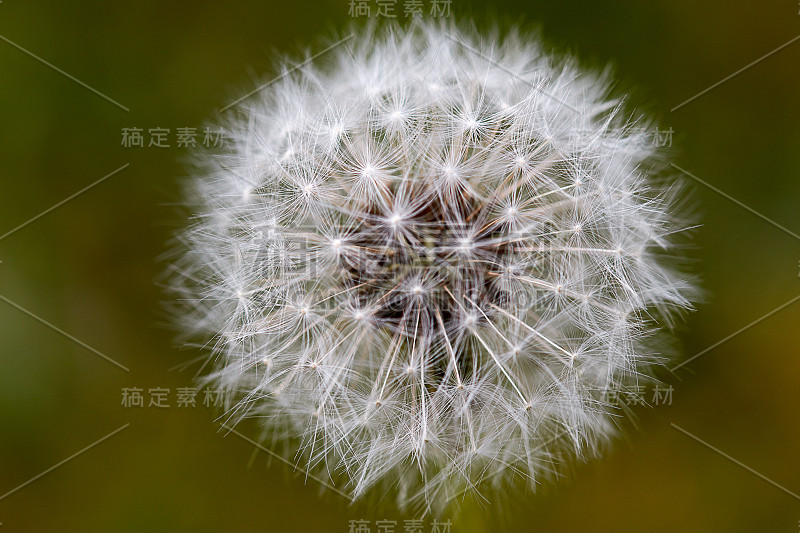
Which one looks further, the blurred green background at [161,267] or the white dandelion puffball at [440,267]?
the blurred green background at [161,267]

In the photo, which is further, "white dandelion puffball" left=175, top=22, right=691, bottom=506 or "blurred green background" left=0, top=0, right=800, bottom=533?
"blurred green background" left=0, top=0, right=800, bottom=533

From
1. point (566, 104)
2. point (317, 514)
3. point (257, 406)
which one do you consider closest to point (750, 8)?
point (566, 104)

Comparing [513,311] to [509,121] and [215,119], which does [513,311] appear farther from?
[215,119]

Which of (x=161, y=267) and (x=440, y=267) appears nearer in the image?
(x=440, y=267)

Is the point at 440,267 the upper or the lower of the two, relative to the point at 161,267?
lower
